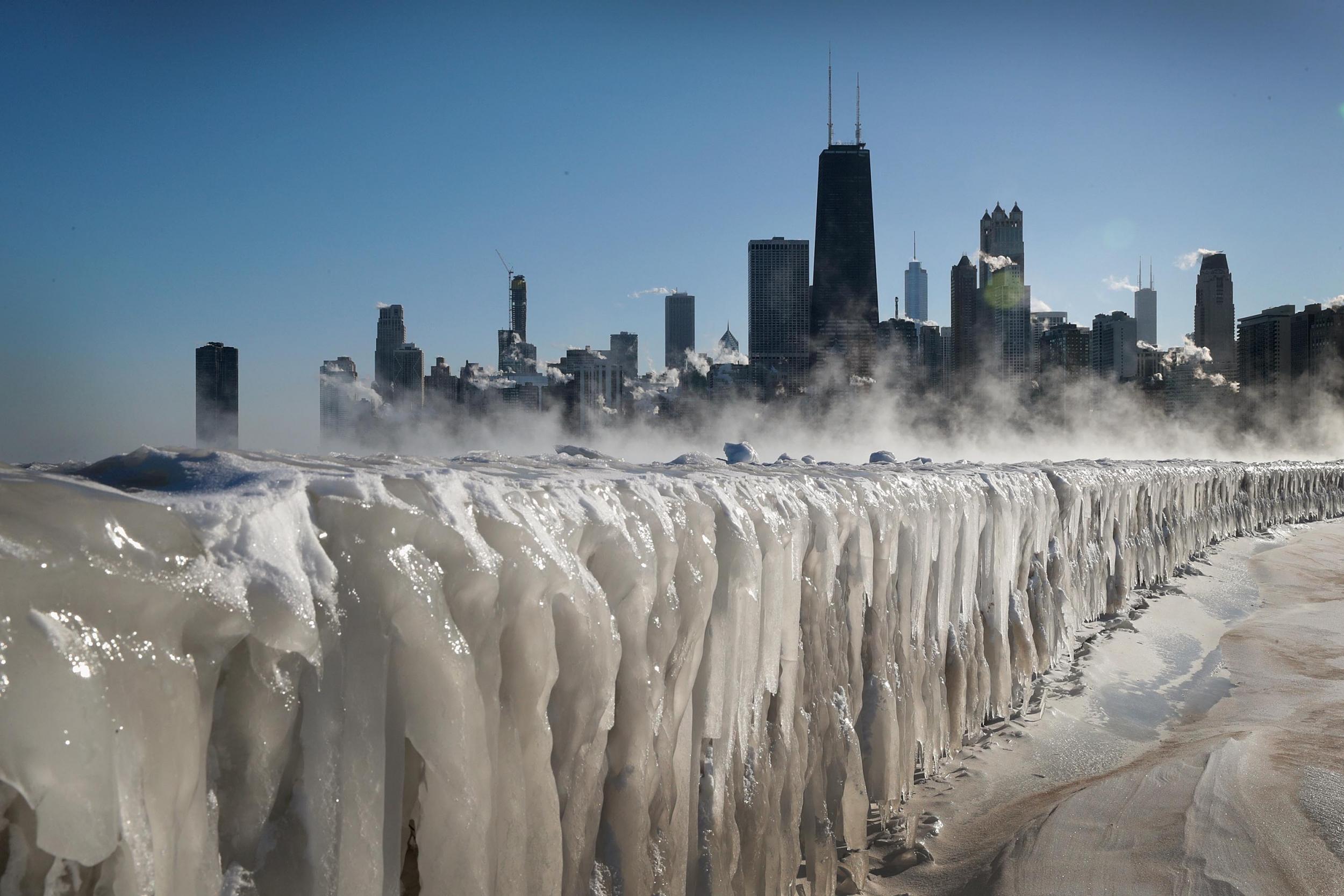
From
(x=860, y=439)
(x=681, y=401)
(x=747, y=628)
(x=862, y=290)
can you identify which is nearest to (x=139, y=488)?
(x=747, y=628)

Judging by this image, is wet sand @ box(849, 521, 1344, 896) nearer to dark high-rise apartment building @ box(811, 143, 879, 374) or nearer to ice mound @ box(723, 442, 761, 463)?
ice mound @ box(723, 442, 761, 463)

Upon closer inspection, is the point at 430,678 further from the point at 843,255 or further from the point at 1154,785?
the point at 843,255

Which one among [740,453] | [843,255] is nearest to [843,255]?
[843,255]

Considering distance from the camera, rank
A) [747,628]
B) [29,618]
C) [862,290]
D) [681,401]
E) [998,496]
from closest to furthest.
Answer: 1. [29,618]
2. [747,628]
3. [998,496]
4. [681,401]
5. [862,290]

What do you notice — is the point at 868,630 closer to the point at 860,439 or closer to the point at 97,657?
the point at 97,657

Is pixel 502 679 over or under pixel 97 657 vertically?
under

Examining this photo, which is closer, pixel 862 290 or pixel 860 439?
pixel 860 439

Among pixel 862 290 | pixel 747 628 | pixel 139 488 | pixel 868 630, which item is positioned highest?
pixel 862 290
